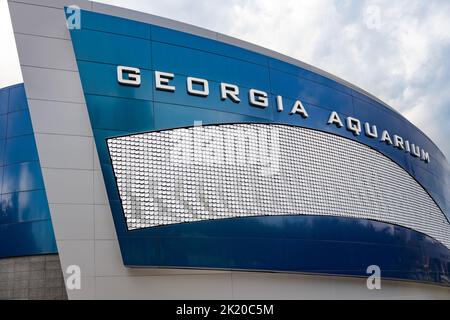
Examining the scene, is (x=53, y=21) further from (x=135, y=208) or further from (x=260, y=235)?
(x=260, y=235)

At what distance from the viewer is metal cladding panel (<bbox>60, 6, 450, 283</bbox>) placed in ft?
41.3

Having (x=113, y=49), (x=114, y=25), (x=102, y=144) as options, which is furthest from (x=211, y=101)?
(x=102, y=144)

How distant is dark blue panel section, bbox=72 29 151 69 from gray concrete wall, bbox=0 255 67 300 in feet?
28.9

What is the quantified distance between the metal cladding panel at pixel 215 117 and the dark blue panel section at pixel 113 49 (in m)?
0.03

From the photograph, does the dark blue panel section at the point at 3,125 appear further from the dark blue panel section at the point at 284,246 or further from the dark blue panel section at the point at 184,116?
the dark blue panel section at the point at 284,246

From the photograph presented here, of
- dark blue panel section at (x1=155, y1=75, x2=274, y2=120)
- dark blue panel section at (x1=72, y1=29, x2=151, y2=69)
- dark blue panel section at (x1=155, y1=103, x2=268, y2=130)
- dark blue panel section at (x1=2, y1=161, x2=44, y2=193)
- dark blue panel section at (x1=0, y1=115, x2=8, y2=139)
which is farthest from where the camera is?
dark blue panel section at (x1=0, y1=115, x2=8, y2=139)

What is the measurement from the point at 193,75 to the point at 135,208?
436 cm

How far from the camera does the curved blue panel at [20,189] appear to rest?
1819 cm

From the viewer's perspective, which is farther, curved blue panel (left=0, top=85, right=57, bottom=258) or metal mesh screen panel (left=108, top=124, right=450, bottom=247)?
curved blue panel (left=0, top=85, right=57, bottom=258)

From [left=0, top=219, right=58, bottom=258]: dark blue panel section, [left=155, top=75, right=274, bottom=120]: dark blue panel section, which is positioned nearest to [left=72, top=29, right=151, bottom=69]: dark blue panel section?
[left=155, top=75, right=274, bottom=120]: dark blue panel section

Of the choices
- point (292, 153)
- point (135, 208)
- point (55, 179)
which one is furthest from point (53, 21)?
point (292, 153)

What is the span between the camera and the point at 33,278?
59.4 ft

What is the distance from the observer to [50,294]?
17953 millimetres

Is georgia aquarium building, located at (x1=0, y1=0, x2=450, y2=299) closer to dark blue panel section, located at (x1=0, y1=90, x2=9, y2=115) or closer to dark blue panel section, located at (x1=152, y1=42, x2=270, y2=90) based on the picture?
dark blue panel section, located at (x1=152, y1=42, x2=270, y2=90)
